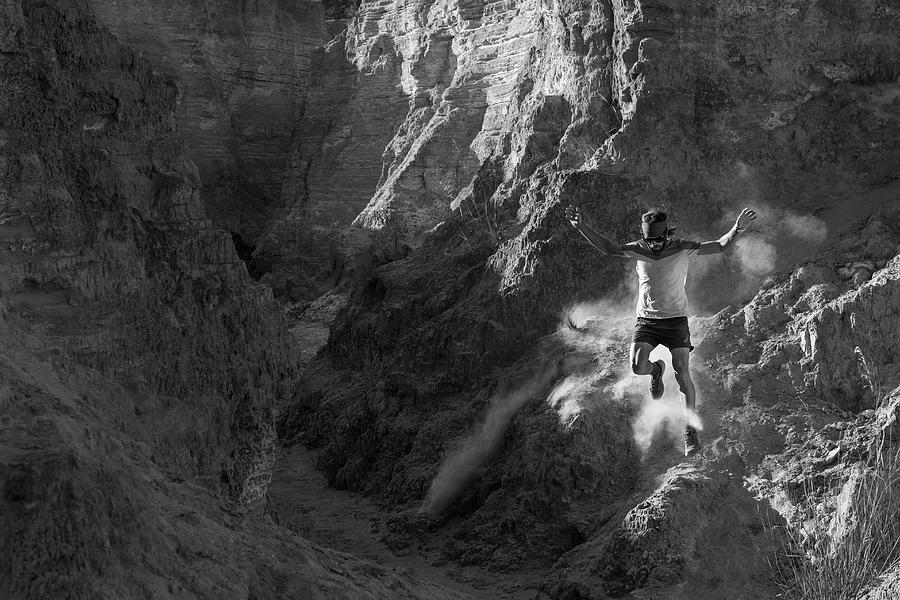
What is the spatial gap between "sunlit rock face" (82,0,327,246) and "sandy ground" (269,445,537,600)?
21.8 meters

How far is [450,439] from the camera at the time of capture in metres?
13.7

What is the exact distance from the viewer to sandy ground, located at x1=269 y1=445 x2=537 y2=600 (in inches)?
440

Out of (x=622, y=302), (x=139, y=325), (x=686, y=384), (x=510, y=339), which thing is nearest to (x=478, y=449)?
(x=510, y=339)

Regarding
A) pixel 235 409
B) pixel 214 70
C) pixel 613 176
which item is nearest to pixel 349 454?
pixel 235 409

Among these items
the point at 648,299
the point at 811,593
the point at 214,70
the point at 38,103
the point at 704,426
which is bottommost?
the point at 811,593

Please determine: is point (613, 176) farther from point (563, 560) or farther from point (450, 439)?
point (563, 560)

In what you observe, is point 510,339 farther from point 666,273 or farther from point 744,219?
point 744,219

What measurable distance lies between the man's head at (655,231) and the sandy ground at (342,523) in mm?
3504

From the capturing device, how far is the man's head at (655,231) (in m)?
9.06

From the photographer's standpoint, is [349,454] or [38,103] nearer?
[38,103]

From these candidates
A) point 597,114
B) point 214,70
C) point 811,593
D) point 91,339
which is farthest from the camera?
point 214,70

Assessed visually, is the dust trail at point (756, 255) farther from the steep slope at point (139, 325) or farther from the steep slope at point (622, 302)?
the steep slope at point (139, 325)

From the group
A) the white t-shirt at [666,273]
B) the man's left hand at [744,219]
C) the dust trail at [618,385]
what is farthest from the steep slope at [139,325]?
the man's left hand at [744,219]

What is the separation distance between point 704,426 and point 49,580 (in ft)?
21.7
